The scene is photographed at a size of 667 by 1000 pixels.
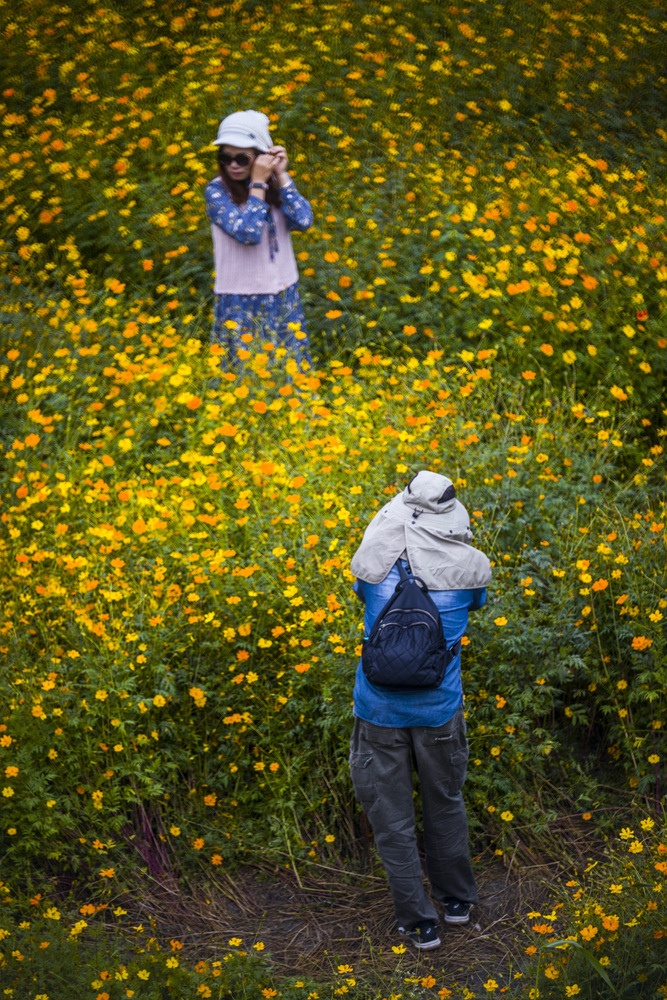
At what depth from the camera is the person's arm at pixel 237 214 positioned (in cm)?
541

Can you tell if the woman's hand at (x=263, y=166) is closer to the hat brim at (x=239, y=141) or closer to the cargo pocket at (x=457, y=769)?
the hat brim at (x=239, y=141)

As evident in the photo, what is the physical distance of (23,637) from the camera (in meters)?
3.60

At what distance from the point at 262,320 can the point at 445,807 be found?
11.1 feet

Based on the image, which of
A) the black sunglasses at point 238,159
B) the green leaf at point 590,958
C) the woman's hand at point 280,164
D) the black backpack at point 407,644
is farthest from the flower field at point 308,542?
the black sunglasses at point 238,159

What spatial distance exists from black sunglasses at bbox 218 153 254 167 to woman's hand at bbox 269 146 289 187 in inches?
5.4

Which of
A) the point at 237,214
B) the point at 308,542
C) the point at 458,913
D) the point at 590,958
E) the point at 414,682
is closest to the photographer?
the point at 590,958

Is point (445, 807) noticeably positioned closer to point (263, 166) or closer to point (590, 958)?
point (590, 958)

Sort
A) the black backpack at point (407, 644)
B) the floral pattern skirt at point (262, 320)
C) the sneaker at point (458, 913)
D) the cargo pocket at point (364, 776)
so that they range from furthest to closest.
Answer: the floral pattern skirt at point (262, 320) → the sneaker at point (458, 913) → the cargo pocket at point (364, 776) → the black backpack at point (407, 644)

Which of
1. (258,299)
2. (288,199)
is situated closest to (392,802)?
(258,299)

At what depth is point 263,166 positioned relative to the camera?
5363 mm

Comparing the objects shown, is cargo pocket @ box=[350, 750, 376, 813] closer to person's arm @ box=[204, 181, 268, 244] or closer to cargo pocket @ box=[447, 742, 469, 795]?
cargo pocket @ box=[447, 742, 469, 795]

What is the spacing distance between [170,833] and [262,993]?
2.60ft

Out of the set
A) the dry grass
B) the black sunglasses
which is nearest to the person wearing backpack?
the dry grass

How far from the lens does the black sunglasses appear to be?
5.39 metres
